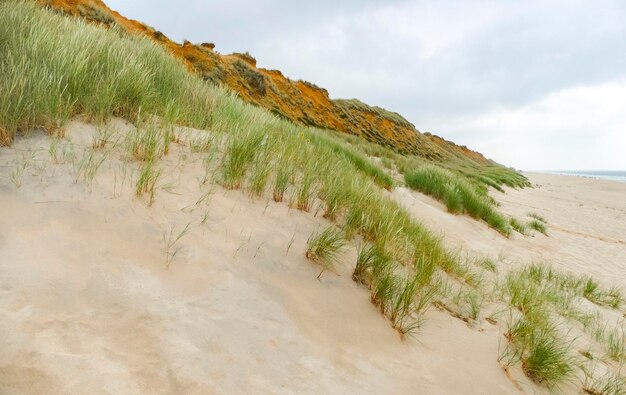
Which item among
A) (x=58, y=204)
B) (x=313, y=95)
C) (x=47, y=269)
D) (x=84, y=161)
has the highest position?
(x=313, y=95)

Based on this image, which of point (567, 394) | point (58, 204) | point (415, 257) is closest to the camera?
point (58, 204)

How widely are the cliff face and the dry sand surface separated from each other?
4.83 metres

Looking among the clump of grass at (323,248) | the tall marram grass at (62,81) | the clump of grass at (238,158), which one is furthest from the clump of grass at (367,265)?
the tall marram grass at (62,81)

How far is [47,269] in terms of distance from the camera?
1.54 metres

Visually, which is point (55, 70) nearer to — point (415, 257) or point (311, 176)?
point (311, 176)

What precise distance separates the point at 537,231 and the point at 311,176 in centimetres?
774

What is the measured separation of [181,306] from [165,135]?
167 centimetres

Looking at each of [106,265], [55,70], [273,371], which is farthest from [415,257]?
[55,70]

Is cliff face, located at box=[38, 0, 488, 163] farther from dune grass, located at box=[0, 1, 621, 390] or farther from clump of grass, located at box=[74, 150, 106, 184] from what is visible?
clump of grass, located at box=[74, 150, 106, 184]

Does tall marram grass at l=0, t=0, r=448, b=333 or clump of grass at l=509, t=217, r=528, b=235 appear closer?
tall marram grass at l=0, t=0, r=448, b=333

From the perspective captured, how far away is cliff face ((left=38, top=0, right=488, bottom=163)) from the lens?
11.9 metres

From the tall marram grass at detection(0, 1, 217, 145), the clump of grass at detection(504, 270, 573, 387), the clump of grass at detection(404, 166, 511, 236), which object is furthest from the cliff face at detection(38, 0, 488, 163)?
the clump of grass at detection(504, 270, 573, 387)

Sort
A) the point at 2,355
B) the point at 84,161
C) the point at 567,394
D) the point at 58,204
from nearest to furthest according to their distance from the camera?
1. the point at 2,355
2. the point at 58,204
3. the point at 567,394
4. the point at 84,161

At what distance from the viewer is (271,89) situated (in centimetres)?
1692
